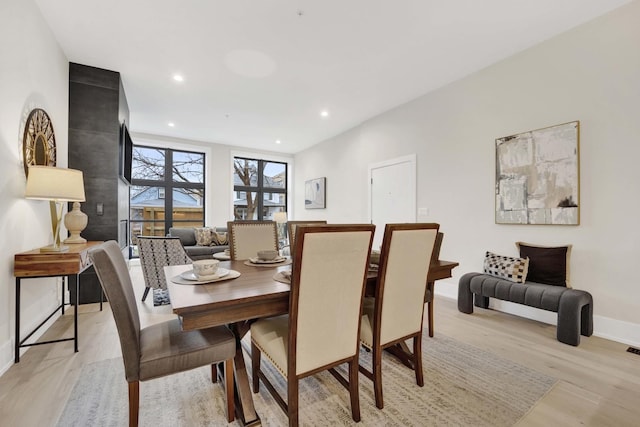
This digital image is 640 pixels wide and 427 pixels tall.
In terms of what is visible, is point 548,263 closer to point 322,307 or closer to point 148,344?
point 322,307

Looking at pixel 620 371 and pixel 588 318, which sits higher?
pixel 588 318

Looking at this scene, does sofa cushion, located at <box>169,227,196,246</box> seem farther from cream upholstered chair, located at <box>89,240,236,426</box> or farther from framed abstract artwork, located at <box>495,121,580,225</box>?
framed abstract artwork, located at <box>495,121,580,225</box>

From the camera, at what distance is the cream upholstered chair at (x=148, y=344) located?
3.85 feet

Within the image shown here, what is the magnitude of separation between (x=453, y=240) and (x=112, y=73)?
4773 millimetres

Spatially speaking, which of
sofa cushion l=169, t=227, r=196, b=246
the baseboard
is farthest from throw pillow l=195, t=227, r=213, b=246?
the baseboard

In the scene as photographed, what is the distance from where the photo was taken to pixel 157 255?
3363mm

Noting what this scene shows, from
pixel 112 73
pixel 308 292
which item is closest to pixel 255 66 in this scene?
pixel 112 73

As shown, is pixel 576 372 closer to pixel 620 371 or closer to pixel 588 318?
pixel 620 371

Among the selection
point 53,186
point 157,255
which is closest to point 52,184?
point 53,186

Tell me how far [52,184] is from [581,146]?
4.54 m

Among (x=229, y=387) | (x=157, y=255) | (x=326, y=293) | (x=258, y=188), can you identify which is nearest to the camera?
(x=326, y=293)

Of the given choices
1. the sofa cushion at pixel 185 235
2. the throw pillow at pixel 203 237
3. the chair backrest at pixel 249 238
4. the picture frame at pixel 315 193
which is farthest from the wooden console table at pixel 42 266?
the picture frame at pixel 315 193

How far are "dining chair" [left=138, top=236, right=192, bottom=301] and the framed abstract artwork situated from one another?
377cm

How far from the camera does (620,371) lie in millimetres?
1979
